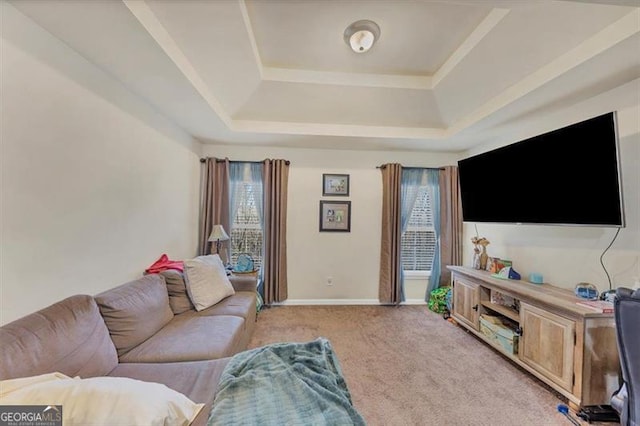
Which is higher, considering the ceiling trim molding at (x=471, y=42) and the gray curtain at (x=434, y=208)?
the ceiling trim molding at (x=471, y=42)

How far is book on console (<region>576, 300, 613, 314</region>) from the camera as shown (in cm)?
186

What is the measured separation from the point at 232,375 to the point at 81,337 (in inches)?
31.0

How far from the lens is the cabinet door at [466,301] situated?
299 cm

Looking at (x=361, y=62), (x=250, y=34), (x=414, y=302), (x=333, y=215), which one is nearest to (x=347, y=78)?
(x=361, y=62)

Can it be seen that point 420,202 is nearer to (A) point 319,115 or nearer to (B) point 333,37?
(A) point 319,115

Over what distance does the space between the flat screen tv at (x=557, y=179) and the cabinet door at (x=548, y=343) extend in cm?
78

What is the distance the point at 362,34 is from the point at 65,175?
2347mm

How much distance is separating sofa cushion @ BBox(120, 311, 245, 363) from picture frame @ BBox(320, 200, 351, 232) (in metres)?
2.13

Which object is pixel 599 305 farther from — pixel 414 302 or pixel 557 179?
pixel 414 302

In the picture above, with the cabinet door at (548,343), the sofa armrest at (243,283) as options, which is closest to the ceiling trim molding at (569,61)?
the cabinet door at (548,343)

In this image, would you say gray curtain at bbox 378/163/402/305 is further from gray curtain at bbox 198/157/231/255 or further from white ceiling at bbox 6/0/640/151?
gray curtain at bbox 198/157/231/255

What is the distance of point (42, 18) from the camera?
147cm

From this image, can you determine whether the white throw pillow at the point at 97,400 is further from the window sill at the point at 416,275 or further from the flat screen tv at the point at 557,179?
the window sill at the point at 416,275

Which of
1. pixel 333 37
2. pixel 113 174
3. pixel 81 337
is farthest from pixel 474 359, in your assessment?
pixel 113 174
